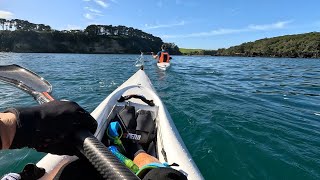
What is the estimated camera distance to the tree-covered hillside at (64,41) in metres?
85.7

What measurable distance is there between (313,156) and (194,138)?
2.34 m

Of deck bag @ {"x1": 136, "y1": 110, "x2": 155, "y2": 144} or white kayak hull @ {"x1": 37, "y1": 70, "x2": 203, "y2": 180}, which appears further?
deck bag @ {"x1": 136, "y1": 110, "x2": 155, "y2": 144}

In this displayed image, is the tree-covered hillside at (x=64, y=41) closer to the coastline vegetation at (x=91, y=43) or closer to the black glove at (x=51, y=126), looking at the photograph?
the coastline vegetation at (x=91, y=43)

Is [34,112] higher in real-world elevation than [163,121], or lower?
higher

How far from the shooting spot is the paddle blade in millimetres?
3051

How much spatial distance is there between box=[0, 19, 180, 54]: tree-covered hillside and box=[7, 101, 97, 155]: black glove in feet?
299

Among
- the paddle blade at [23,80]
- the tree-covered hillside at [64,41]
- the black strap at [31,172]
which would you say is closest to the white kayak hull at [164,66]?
the paddle blade at [23,80]

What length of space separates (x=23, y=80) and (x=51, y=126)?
6.14 ft

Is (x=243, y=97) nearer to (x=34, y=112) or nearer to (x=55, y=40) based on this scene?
(x=34, y=112)

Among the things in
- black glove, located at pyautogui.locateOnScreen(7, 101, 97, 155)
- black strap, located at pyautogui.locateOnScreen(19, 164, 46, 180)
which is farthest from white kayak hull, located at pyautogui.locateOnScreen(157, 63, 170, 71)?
black glove, located at pyautogui.locateOnScreen(7, 101, 97, 155)

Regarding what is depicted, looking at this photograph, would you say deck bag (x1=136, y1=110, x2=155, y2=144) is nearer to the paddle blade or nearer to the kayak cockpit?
the kayak cockpit

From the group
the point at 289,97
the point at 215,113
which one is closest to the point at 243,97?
the point at 289,97

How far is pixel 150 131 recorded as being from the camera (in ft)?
13.8

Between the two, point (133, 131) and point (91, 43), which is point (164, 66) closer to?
point (133, 131)
